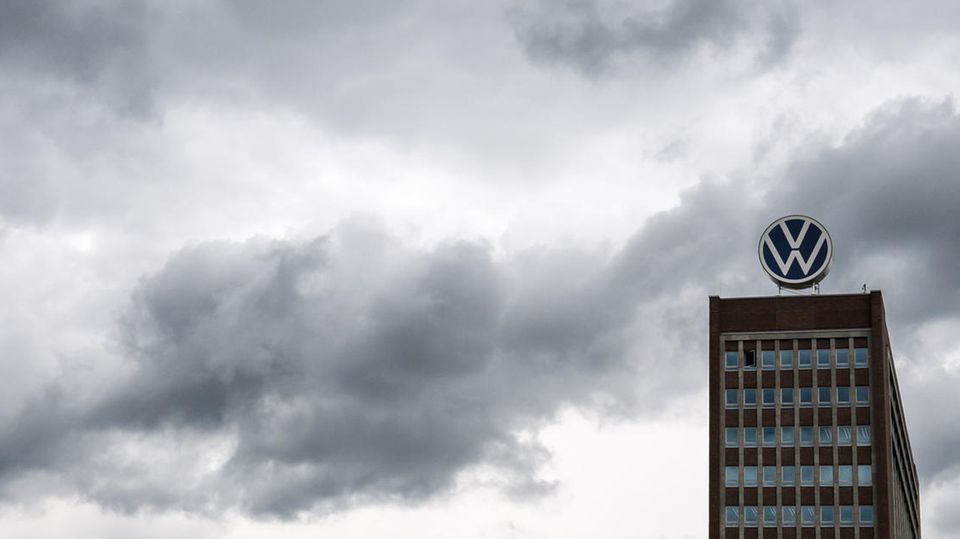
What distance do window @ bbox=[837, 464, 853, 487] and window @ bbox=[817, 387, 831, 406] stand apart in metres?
6.85

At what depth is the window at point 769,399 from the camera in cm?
16162

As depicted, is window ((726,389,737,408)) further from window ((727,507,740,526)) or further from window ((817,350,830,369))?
window ((727,507,740,526))

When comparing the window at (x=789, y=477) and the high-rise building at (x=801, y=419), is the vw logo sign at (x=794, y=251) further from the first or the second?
the window at (x=789, y=477)

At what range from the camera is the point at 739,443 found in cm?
16100

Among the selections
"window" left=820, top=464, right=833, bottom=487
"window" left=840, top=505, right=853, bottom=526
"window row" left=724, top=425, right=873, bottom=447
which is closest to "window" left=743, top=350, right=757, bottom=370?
"window row" left=724, top=425, right=873, bottom=447

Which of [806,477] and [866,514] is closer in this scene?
[866,514]

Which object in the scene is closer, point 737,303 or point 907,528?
point 737,303

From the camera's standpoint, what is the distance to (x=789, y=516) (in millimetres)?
157250

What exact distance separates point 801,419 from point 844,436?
15.3 ft

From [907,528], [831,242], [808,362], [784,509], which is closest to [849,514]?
[784,509]

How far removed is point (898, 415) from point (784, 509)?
93.1 feet

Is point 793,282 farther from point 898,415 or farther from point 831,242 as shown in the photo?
point 898,415

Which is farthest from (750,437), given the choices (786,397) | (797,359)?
(797,359)

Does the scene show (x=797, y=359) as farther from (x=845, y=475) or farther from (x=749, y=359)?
(x=845, y=475)
